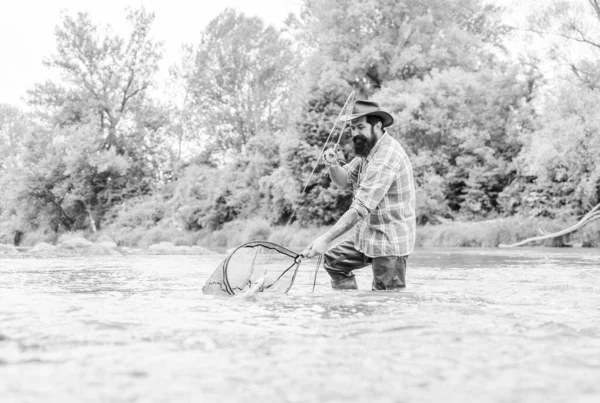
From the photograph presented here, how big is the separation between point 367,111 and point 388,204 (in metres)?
0.84

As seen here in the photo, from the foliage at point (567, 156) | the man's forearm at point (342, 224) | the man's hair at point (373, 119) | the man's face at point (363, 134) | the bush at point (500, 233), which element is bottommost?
the man's forearm at point (342, 224)

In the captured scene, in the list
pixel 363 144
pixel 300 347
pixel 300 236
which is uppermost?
pixel 363 144

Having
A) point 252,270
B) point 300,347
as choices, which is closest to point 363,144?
point 252,270

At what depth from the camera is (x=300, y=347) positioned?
326 centimetres

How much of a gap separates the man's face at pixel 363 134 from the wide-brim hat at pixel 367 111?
88 millimetres

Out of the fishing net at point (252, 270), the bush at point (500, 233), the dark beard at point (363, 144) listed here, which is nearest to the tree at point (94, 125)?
the bush at point (500, 233)

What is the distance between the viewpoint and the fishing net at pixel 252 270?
5.97m

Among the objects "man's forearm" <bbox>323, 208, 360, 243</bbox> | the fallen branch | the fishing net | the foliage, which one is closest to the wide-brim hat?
"man's forearm" <bbox>323, 208, 360, 243</bbox>

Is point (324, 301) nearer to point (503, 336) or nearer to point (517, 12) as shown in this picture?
point (503, 336)

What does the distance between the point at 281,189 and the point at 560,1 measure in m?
13.2

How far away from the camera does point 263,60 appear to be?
41719 millimetres

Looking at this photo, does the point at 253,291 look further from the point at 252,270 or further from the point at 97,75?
the point at 97,75

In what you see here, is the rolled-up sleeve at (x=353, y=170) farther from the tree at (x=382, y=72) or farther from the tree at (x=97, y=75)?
the tree at (x=97, y=75)

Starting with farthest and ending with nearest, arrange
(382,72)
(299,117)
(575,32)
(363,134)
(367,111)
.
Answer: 1. (382,72)
2. (299,117)
3. (575,32)
4. (363,134)
5. (367,111)
